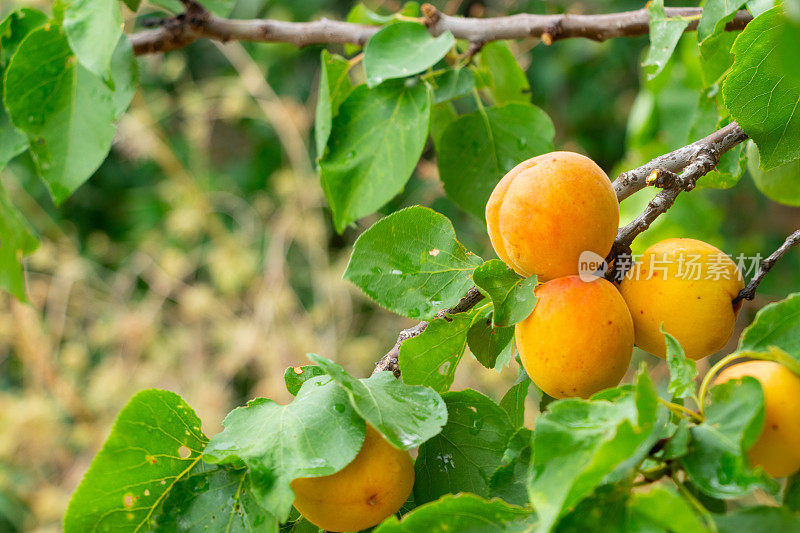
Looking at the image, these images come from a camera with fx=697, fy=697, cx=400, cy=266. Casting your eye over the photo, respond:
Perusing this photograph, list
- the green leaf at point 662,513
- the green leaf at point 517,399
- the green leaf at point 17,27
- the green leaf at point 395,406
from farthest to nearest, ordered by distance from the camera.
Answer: the green leaf at point 17,27 < the green leaf at point 517,399 < the green leaf at point 395,406 < the green leaf at point 662,513

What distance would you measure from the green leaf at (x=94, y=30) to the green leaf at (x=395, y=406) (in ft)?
1.24

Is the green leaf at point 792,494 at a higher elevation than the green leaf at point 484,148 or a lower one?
higher

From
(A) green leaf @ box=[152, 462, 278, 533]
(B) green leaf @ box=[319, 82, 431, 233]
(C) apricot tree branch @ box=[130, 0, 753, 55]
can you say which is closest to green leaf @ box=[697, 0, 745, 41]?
(C) apricot tree branch @ box=[130, 0, 753, 55]

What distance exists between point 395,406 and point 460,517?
0.08m

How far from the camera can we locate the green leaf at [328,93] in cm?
64

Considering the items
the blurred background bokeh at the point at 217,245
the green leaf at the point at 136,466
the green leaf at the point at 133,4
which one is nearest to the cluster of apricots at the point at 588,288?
the green leaf at the point at 136,466

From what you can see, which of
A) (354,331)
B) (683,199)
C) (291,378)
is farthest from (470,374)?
(291,378)

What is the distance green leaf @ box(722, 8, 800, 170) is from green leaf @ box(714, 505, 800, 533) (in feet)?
0.85

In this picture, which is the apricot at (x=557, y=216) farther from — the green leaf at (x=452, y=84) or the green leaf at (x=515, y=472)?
the green leaf at (x=452, y=84)

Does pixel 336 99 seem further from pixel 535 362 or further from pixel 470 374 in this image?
pixel 470 374

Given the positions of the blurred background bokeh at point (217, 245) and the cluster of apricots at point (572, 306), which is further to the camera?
the blurred background bokeh at point (217, 245)

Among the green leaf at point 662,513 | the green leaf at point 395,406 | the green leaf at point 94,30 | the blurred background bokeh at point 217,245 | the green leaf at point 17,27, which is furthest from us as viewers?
the blurred background bokeh at point 217,245

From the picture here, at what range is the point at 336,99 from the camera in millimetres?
695

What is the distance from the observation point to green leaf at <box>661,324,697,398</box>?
330mm
